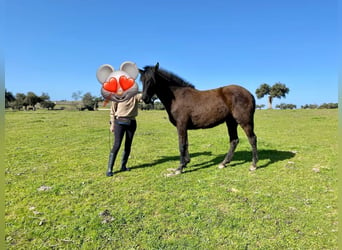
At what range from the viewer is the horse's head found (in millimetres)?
5285

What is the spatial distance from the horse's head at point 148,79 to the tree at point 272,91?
170 ft

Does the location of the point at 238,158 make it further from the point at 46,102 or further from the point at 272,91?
the point at 46,102

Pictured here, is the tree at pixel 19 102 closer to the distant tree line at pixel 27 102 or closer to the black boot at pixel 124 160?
the distant tree line at pixel 27 102

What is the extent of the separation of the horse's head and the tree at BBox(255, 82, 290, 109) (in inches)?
2036

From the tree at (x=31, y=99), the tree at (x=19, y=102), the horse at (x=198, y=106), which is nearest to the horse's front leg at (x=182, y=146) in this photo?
the horse at (x=198, y=106)

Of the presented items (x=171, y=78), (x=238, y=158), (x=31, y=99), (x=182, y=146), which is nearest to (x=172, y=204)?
(x=182, y=146)

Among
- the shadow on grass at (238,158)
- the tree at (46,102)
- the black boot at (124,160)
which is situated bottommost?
the shadow on grass at (238,158)

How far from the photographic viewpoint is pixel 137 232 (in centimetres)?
303

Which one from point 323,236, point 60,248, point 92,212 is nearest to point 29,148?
point 92,212

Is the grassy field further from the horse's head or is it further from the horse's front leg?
the horse's head

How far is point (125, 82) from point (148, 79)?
1.87 ft

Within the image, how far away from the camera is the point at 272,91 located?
52.6 meters

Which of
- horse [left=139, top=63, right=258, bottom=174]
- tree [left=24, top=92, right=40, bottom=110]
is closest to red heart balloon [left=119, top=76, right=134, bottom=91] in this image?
horse [left=139, top=63, right=258, bottom=174]

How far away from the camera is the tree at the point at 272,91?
51.8 m
